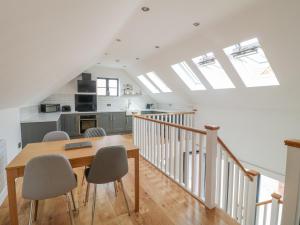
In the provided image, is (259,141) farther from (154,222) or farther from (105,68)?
(105,68)

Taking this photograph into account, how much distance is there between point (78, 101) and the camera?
→ 6047mm

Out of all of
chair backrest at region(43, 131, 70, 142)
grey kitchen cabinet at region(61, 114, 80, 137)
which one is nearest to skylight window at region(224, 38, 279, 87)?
chair backrest at region(43, 131, 70, 142)

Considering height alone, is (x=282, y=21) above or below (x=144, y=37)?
below

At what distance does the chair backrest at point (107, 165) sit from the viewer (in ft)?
5.49

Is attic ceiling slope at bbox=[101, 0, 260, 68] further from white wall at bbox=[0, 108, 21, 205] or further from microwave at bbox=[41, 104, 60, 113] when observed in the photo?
microwave at bbox=[41, 104, 60, 113]

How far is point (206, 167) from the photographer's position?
202 cm

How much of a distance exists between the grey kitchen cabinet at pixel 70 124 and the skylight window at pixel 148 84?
9.28 feet

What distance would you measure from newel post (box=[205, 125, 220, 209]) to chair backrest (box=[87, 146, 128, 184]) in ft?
3.21

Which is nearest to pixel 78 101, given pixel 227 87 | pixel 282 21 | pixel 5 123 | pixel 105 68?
pixel 105 68

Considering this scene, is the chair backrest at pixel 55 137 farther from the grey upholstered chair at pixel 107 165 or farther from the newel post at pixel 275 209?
the newel post at pixel 275 209

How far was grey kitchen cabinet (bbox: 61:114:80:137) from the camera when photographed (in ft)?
17.9

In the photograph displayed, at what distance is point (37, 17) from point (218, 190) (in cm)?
247

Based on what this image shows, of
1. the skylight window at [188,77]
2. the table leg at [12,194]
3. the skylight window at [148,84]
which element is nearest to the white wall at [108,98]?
the skylight window at [148,84]

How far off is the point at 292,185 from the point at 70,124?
222 inches
